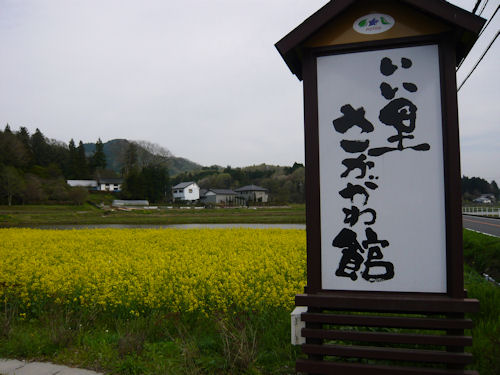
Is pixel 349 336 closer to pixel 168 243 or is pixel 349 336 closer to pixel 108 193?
pixel 168 243

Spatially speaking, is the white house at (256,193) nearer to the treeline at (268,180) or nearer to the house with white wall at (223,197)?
the treeline at (268,180)

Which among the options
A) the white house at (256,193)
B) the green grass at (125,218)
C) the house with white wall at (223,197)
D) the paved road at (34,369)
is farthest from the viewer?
the house with white wall at (223,197)

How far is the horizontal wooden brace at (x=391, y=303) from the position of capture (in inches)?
113

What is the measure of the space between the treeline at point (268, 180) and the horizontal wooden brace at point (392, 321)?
6153 centimetres

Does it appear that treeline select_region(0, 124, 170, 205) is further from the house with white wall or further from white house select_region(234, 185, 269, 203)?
white house select_region(234, 185, 269, 203)

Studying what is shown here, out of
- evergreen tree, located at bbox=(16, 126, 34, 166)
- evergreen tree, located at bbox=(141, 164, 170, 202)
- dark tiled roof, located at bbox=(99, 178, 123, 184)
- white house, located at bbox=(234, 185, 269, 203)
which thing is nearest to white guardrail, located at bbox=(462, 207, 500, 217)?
white house, located at bbox=(234, 185, 269, 203)

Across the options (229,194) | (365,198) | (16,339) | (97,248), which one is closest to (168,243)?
(97,248)

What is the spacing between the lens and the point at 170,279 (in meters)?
6.00

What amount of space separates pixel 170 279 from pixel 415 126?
14.5 ft

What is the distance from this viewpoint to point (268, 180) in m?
79.9

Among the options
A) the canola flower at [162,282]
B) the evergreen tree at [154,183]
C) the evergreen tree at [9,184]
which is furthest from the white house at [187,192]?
the canola flower at [162,282]

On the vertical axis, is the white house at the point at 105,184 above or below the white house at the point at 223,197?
above

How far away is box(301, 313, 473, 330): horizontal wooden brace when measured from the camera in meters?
2.90

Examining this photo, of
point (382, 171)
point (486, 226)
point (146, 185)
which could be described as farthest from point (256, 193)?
point (382, 171)
